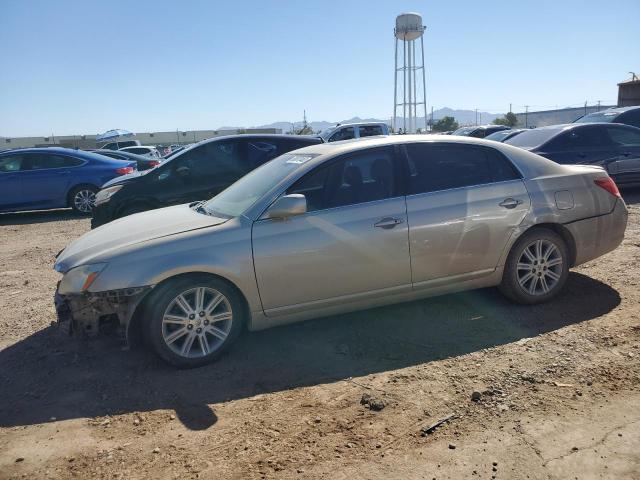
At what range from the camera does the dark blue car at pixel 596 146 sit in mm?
9443

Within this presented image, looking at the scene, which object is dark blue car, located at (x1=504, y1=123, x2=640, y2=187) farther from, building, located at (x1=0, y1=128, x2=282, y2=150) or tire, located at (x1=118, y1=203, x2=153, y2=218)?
building, located at (x1=0, y1=128, x2=282, y2=150)

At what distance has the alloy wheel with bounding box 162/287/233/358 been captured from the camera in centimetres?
379

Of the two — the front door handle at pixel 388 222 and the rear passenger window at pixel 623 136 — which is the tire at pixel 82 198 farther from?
the rear passenger window at pixel 623 136

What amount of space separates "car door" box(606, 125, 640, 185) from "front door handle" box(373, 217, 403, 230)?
726 cm

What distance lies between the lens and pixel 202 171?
855cm

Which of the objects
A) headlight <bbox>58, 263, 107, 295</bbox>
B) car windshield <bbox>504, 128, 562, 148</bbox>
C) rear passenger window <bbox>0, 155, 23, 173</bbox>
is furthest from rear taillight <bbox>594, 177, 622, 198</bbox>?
rear passenger window <bbox>0, 155, 23, 173</bbox>

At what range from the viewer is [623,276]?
5.35 metres

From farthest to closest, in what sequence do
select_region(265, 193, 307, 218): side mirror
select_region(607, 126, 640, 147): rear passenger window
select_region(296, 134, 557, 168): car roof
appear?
1. select_region(607, 126, 640, 147): rear passenger window
2. select_region(296, 134, 557, 168): car roof
3. select_region(265, 193, 307, 218): side mirror

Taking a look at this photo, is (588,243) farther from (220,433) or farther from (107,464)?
(107,464)

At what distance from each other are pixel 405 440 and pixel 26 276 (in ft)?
18.4

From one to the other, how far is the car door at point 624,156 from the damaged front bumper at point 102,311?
9045mm

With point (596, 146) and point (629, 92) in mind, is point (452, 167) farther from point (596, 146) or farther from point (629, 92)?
point (629, 92)

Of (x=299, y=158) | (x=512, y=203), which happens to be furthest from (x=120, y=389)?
(x=512, y=203)

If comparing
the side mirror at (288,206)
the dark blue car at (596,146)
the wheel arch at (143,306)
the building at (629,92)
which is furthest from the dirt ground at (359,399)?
the building at (629,92)
